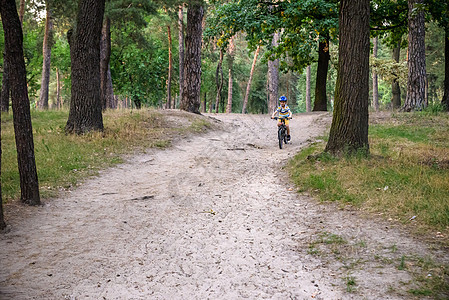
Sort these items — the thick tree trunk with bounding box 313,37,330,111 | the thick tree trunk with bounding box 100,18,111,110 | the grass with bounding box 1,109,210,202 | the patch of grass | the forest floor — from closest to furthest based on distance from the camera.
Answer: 1. the patch of grass
2. the forest floor
3. the grass with bounding box 1,109,210,202
4. the thick tree trunk with bounding box 100,18,111,110
5. the thick tree trunk with bounding box 313,37,330,111

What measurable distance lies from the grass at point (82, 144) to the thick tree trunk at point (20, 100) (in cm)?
53

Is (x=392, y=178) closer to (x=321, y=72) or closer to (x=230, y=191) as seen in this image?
(x=230, y=191)

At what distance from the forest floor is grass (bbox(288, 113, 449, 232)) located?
0.38 m

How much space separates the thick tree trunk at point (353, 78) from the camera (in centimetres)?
895

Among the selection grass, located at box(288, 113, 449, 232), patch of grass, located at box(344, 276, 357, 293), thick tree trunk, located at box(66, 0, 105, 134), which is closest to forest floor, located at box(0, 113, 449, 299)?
patch of grass, located at box(344, 276, 357, 293)

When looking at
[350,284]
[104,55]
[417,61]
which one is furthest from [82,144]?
[417,61]

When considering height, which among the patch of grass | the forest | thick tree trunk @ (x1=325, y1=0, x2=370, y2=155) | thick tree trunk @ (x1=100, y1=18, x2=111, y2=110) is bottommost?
the patch of grass

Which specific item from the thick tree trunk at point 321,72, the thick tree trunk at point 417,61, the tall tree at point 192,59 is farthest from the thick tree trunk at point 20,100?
the thick tree trunk at point 321,72

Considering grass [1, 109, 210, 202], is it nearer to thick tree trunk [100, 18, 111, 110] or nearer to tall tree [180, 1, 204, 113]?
tall tree [180, 1, 204, 113]

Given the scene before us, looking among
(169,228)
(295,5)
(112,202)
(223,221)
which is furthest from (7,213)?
(295,5)

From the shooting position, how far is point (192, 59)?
18.4 metres

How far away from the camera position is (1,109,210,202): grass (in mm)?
8391

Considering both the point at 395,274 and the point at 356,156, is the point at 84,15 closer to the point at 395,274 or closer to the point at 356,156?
the point at 356,156

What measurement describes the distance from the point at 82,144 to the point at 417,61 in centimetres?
1376
